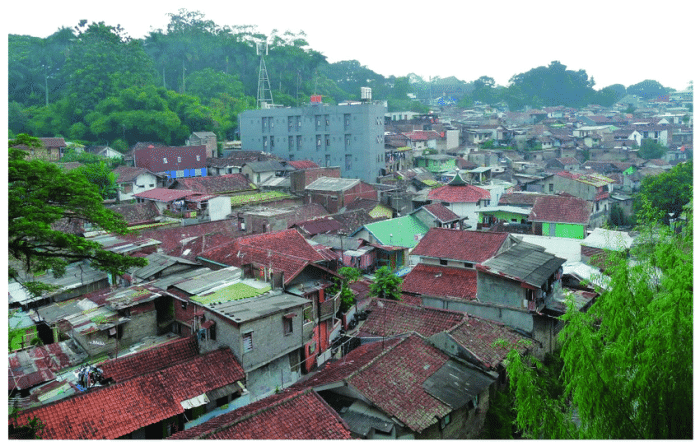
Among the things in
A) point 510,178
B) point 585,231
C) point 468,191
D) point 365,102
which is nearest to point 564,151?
point 510,178

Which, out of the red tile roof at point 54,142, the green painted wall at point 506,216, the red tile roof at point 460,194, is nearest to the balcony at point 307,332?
the green painted wall at point 506,216

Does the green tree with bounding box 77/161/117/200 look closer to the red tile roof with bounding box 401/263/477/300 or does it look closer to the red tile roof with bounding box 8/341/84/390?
the red tile roof with bounding box 8/341/84/390

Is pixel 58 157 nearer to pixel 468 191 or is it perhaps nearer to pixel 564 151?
pixel 468 191

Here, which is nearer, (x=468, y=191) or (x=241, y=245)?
(x=241, y=245)

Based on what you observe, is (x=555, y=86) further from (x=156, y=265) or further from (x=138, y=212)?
(x=156, y=265)

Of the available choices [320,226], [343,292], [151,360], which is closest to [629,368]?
[151,360]

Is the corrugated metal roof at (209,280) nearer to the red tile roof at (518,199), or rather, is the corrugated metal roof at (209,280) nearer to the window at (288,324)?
the window at (288,324)

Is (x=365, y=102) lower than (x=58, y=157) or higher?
higher
